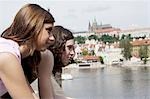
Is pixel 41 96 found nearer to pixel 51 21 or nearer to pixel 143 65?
pixel 51 21

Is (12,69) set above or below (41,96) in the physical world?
above

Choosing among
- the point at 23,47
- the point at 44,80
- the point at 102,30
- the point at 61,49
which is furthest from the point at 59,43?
the point at 102,30

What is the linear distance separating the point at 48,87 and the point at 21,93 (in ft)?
0.63

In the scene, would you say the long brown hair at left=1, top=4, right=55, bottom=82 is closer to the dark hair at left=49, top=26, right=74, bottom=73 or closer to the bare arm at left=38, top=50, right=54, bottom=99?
the bare arm at left=38, top=50, right=54, bottom=99

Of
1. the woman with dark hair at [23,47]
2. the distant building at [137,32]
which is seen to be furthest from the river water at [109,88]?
the distant building at [137,32]

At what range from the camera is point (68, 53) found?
0.88 metres

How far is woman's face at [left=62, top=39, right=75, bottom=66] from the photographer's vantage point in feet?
2.86

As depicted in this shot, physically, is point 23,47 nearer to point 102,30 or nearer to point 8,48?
point 8,48

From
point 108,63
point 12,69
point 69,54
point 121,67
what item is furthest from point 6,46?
point 108,63

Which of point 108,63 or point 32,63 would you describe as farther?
point 108,63

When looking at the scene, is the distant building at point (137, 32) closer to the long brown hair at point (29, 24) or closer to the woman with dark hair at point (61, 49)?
the woman with dark hair at point (61, 49)

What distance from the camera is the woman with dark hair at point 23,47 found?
0.54 m

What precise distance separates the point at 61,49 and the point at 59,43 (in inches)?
0.6

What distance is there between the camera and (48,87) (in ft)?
2.43
